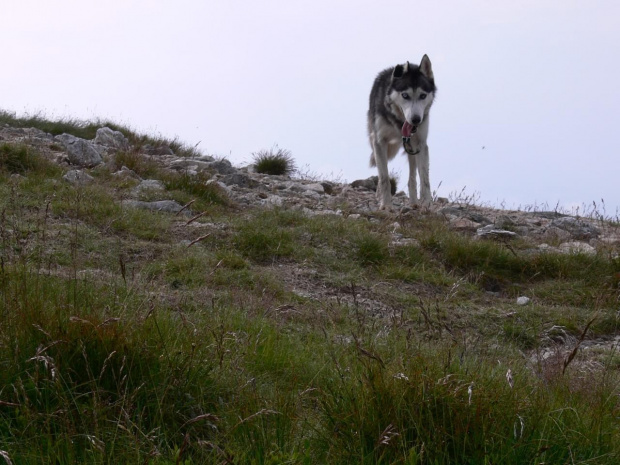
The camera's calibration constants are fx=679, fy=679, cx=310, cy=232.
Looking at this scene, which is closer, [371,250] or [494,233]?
[371,250]

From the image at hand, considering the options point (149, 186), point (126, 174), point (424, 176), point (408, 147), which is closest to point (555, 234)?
point (424, 176)

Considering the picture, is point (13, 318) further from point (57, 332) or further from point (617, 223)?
point (617, 223)

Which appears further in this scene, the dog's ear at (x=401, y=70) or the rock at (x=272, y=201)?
the dog's ear at (x=401, y=70)

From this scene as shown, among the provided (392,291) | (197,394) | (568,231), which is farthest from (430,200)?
(197,394)

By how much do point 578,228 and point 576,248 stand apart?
1.99 m

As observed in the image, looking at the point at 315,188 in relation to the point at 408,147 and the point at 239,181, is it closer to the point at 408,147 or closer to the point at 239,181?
the point at 239,181

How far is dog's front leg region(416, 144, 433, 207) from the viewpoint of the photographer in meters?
9.34

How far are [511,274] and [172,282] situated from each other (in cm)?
328

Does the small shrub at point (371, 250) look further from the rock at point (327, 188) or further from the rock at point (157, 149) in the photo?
the rock at point (157, 149)

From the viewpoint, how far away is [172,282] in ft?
16.1

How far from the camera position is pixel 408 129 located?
9.30 meters

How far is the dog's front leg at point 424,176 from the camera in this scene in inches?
368

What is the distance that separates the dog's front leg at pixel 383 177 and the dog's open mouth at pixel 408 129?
0.54 m

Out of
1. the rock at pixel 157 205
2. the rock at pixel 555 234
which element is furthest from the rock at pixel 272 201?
the rock at pixel 555 234
